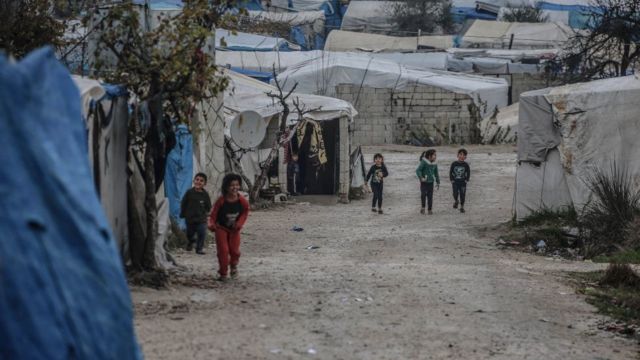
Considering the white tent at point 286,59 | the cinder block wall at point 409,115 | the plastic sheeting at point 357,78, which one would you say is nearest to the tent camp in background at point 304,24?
the white tent at point 286,59

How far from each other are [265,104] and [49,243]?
72.2 ft

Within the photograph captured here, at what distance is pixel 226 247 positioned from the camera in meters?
11.7

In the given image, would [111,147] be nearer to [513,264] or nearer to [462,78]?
[513,264]

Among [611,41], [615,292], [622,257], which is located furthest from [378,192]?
[615,292]

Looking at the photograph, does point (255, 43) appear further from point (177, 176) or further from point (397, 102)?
point (177, 176)

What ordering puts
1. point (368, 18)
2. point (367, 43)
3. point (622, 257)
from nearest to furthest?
1. point (622, 257)
2. point (367, 43)
3. point (368, 18)

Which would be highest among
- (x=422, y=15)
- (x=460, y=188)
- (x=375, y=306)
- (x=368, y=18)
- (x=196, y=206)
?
(x=422, y=15)

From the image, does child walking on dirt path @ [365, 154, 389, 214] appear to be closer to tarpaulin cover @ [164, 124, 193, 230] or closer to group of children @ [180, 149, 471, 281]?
tarpaulin cover @ [164, 124, 193, 230]

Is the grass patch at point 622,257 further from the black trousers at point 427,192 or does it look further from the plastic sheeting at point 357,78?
the plastic sheeting at point 357,78

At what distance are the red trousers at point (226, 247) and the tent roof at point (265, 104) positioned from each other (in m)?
14.2

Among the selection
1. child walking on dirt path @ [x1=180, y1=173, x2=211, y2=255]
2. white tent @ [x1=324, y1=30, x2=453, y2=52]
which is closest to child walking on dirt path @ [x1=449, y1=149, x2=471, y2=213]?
child walking on dirt path @ [x1=180, y1=173, x2=211, y2=255]

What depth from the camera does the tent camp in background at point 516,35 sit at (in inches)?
2140

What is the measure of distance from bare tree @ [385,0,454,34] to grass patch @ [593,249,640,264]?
4913cm

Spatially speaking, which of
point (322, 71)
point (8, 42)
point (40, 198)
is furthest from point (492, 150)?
point (40, 198)
